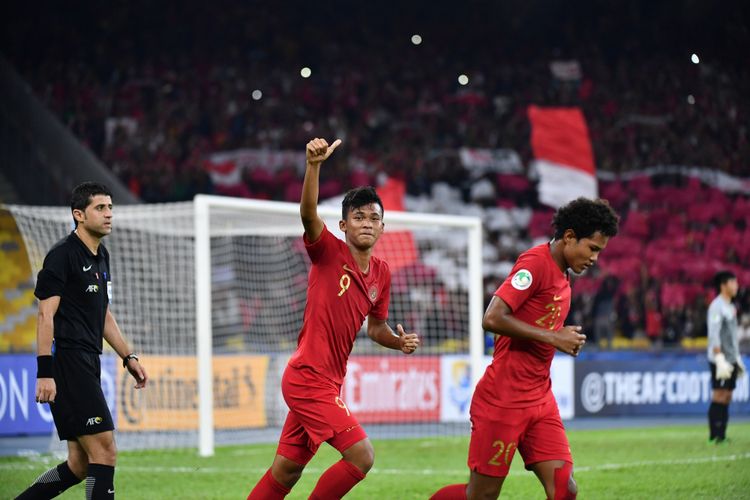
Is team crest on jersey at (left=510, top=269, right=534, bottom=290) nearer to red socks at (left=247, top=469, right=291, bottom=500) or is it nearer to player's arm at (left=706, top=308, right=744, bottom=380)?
red socks at (left=247, top=469, right=291, bottom=500)

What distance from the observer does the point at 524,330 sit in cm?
555

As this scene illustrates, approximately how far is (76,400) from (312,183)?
6.22ft

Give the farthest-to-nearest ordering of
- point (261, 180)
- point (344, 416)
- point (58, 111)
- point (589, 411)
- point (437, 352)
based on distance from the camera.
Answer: point (261, 180) < point (58, 111) < point (589, 411) < point (437, 352) < point (344, 416)

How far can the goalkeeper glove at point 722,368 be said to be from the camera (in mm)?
13383

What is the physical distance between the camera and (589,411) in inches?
718

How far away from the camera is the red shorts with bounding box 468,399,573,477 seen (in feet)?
18.8

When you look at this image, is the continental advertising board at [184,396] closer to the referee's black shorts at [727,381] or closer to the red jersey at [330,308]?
the referee's black shorts at [727,381]

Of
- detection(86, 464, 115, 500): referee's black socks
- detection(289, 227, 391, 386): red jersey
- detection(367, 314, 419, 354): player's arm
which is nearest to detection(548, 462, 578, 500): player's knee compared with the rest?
detection(367, 314, 419, 354): player's arm

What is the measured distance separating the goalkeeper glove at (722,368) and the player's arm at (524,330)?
8.47 m

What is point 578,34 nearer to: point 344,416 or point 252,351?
point 252,351

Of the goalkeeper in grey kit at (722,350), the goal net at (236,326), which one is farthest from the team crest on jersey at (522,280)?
the goalkeeper in grey kit at (722,350)

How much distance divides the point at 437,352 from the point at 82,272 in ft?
36.3

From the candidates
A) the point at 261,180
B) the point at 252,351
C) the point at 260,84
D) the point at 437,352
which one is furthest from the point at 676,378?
the point at 260,84

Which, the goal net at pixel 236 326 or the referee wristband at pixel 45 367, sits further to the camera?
the goal net at pixel 236 326
